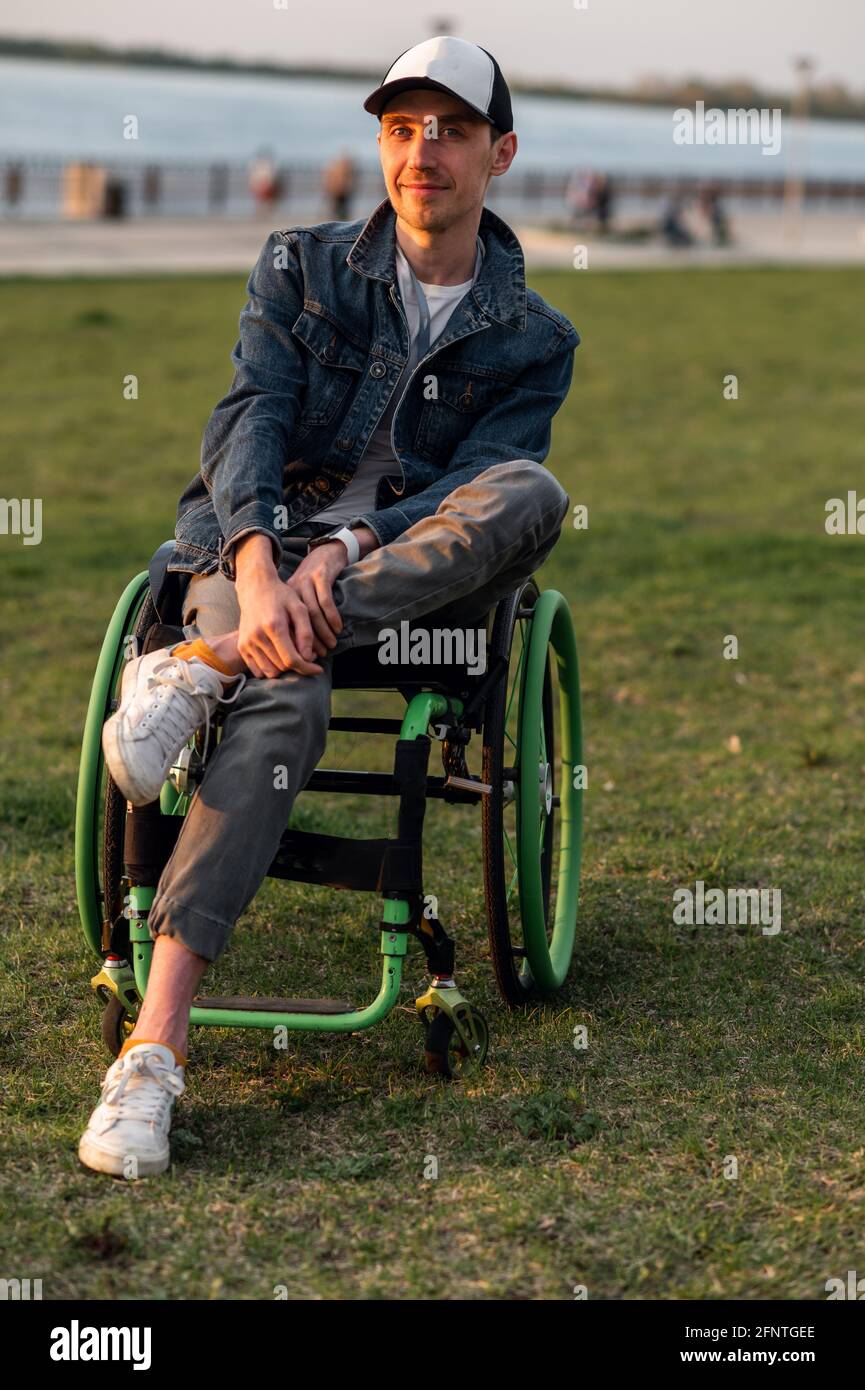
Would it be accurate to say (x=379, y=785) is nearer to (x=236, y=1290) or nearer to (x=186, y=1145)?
(x=186, y=1145)

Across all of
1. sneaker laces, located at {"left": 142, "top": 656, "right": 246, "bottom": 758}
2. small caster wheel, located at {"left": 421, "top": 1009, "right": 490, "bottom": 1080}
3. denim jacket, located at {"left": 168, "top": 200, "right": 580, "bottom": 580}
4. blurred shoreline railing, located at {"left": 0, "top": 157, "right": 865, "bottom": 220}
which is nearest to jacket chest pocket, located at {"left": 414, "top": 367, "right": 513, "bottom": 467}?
denim jacket, located at {"left": 168, "top": 200, "right": 580, "bottom": 580}

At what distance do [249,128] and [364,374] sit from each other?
7915cm

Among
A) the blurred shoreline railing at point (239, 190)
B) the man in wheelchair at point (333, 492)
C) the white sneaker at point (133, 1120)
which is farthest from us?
the blurred shoreline railing at point (239, 190)

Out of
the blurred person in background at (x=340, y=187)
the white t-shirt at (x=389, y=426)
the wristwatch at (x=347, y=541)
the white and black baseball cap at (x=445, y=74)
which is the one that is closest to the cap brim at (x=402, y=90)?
the white and black baseball cap at (x=445, y=74)

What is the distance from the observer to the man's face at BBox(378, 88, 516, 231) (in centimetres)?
337

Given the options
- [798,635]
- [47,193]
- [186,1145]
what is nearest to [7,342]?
[798,635]

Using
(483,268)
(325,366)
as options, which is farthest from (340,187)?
(325,366)

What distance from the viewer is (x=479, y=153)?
3424 millimetres

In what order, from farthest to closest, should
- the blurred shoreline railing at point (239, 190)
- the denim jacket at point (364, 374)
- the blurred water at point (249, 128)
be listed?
the blurred water at point (249, 128) < the blurred shoreline railing at point (239, 190) < the denim jacket at point (364, 374)

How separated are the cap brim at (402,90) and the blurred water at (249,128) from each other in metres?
29.8

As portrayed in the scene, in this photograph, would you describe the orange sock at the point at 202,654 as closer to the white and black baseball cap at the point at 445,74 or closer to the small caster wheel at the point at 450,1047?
the small caster wheel at the point at 450,1047

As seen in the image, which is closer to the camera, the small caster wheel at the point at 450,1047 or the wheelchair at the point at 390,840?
the wheelchair at the point at 390,840

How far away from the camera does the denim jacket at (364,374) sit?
3.46 metres
